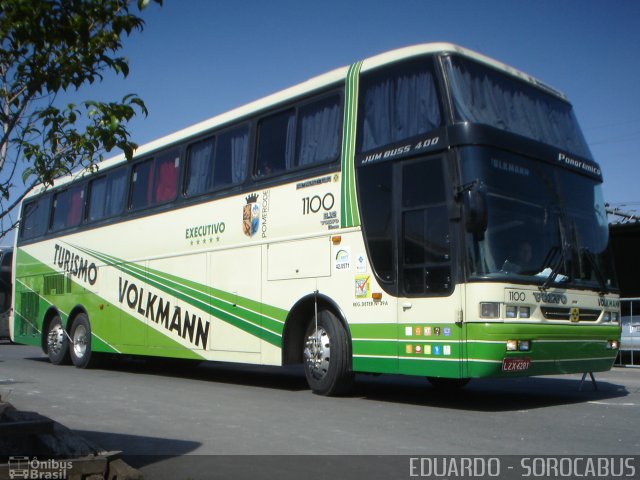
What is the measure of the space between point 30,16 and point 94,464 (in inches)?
108

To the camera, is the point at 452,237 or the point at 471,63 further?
the point at 471,63

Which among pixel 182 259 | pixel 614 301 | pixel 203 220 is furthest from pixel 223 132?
pixel 614 301

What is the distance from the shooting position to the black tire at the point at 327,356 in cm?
1007

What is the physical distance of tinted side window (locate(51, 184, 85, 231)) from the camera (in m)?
A: 17.4

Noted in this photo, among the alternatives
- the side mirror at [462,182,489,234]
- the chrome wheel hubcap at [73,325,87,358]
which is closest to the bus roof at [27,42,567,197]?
the side mirror at [462,182,489,234]

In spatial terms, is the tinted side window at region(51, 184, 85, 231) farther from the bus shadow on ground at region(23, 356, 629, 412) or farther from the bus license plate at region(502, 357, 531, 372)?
the bus license plate at region(502, 357, 531, 372)

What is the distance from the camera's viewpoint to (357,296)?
32.5ft

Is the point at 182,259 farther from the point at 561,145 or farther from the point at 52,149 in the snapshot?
the point at 52,149

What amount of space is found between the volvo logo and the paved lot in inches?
48.9

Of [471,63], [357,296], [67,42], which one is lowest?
[357,296]

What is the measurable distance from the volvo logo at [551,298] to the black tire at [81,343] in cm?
1054

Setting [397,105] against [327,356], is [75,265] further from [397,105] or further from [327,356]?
[397,105]

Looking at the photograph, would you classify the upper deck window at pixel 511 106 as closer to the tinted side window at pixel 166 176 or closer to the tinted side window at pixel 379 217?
the tinted side window at pixel 379 217

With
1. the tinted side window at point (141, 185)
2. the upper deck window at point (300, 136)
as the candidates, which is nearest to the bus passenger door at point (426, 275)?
the upper deck window at point (300, 136)
